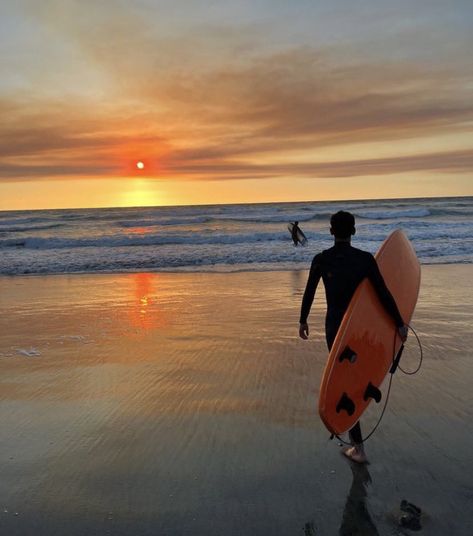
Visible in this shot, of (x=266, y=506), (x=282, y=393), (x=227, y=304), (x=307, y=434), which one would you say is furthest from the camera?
(x=227, y=304)

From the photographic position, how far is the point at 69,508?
123 inches

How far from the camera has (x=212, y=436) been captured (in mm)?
3992

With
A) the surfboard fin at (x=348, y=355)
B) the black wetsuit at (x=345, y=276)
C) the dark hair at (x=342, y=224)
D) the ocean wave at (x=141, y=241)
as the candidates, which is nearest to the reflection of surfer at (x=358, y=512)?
the black wetsuit at (x=345, y=276)

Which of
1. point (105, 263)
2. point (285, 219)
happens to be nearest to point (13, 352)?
point (105, 263)

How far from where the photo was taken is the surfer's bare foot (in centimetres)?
360

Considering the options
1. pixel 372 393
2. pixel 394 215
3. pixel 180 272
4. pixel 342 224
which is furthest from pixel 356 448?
pixel 394 215

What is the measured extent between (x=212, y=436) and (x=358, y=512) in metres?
1.26

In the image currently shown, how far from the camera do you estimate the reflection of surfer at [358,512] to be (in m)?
2.87

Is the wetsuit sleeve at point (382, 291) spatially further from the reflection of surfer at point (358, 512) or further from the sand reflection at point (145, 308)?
the sand reflection at point (145, 308)

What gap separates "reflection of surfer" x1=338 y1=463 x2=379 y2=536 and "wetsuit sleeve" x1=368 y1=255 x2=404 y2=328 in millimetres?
1022

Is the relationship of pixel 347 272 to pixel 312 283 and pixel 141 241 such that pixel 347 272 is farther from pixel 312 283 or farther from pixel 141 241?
pixel 141 241

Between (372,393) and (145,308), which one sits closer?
(372,393)

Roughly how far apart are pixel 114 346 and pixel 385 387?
3220mm

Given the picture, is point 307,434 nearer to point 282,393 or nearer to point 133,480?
point 282,393
